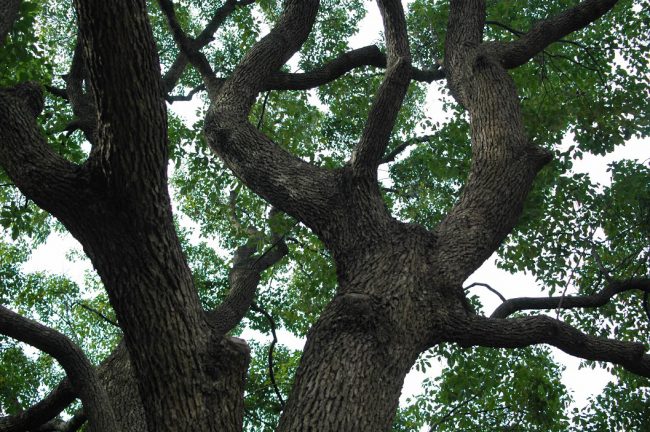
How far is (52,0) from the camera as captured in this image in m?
13.9

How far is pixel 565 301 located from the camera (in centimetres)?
546

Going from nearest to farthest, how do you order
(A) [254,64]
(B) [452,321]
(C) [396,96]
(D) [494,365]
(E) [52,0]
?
(B) [452,321]
(C) [396,96]
(A) [254,64]
(D) [494,365]
(E) [52,0]

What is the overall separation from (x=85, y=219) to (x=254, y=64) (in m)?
3.24

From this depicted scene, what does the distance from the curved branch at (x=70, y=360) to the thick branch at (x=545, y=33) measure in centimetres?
481

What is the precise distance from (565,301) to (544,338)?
4.33ft

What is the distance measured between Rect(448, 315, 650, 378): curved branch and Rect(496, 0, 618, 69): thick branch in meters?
2.99

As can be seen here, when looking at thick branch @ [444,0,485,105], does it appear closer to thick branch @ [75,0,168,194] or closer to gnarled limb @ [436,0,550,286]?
gnarled limb @ [436,0,550,286]

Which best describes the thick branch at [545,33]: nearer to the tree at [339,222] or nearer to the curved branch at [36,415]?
the tree at [339,222]

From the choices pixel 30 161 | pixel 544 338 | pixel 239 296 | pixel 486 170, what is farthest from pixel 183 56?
pixel 544 338

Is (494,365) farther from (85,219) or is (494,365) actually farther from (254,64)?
(85,219)

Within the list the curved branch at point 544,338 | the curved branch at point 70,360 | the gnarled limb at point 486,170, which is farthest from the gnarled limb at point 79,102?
the curved branch at point 544,338

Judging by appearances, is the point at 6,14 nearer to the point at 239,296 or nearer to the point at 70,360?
the point at 70,360

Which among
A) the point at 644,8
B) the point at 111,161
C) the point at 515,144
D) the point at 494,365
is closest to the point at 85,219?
the point at 111,161

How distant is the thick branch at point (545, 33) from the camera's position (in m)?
6.05
